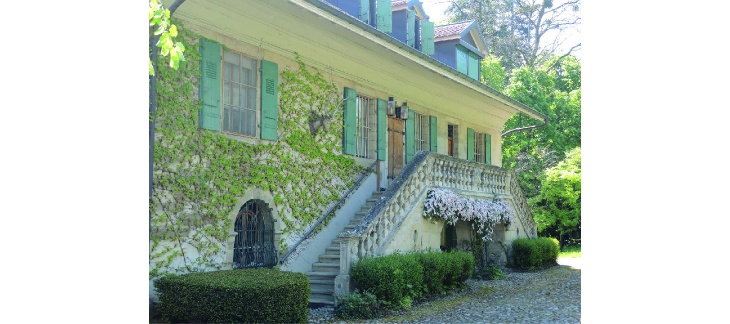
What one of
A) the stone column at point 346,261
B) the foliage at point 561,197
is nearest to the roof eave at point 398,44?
the stone column at point 346,261

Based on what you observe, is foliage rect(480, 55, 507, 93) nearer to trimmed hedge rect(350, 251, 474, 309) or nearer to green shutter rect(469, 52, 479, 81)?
green shutter rect(469, 52, 479, 81)

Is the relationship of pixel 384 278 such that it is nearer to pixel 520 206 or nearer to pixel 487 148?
pixel 520 206

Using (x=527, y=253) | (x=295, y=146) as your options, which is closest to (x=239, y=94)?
(x=295, y=146)

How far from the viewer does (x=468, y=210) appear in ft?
46.4

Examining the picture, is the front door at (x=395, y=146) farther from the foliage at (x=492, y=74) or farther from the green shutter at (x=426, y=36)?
the foliage at (x=492, y=74)

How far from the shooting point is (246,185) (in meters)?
10.5

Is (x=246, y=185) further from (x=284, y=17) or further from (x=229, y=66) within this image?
(x=284, y=17)

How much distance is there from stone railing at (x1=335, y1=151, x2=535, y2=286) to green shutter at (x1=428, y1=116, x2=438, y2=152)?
154 cm

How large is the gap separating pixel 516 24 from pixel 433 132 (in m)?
19.1

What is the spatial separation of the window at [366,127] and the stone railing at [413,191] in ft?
3.81

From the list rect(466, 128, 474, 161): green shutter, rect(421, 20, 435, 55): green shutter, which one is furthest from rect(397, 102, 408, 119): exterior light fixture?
rect(466, 128, 474, 161): green shutter
